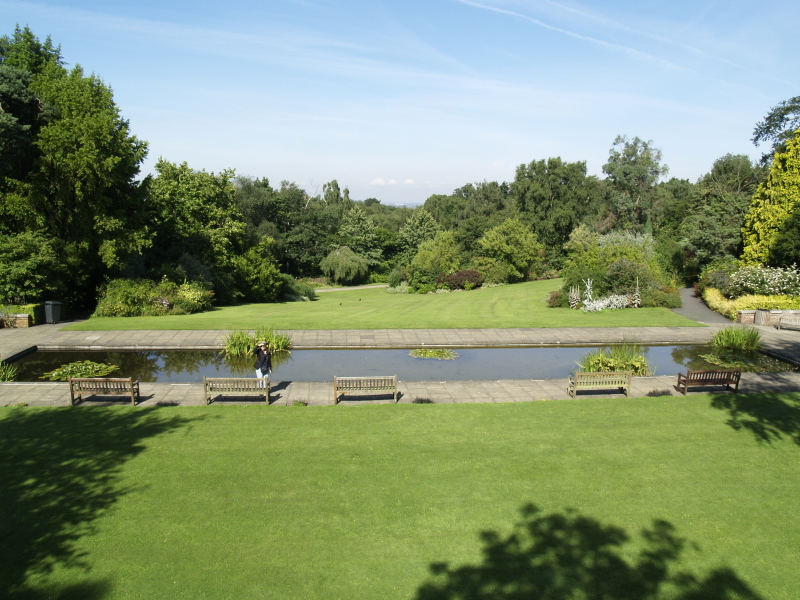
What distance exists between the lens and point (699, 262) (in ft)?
112

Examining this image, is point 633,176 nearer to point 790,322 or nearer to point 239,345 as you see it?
point 790,322

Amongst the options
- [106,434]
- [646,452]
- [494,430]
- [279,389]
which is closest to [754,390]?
[646,452]

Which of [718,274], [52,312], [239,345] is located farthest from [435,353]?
[718,274]

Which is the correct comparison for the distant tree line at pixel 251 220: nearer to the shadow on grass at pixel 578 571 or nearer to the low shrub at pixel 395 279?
the low shrub at pixel 395 279

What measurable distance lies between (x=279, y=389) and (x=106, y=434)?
14.5 feet

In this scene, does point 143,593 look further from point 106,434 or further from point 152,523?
point 106,434

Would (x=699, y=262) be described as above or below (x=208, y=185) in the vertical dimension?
below

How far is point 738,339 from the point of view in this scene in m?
19.5

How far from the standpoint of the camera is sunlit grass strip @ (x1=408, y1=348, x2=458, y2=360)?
18.6 meters

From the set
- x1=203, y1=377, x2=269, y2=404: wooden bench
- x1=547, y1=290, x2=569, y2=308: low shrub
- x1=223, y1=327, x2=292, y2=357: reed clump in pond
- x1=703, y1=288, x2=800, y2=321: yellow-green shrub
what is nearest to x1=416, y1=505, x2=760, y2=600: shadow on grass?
x1=203, y1=377, x2=269, y2=404: wooden bench

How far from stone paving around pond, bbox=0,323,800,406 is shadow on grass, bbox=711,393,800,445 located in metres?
1.20

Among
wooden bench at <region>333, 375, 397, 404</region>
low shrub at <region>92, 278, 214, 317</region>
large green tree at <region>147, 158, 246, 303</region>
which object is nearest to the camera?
wooden bench at <region>333, 375, 397, 404</region>

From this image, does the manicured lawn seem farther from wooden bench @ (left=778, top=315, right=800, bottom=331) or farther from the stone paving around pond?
wooden bench @ (left=778, top=315, right=800, bottom=331)

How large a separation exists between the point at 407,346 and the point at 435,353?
1.41 metres
